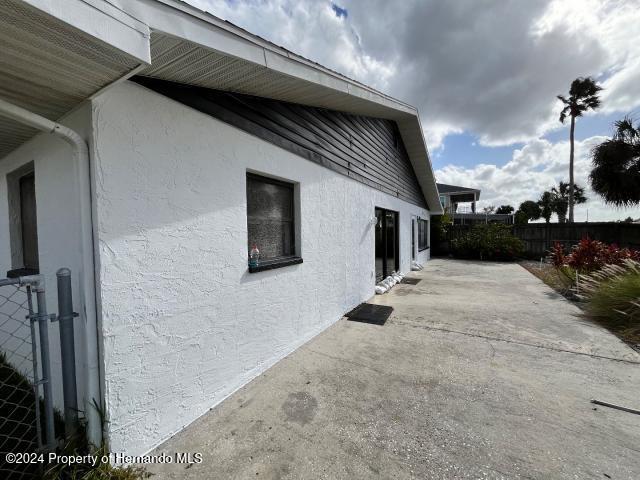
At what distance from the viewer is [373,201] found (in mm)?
6297

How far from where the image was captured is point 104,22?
1196 mm

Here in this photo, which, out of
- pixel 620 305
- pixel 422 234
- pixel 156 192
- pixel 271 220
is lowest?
pixel 620 305

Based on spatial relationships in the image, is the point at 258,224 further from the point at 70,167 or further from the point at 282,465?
the point at 282,465

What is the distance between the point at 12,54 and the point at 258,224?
2.08 meters

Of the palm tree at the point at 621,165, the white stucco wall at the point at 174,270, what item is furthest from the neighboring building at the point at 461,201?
the white stucco wall at the point at 174,270

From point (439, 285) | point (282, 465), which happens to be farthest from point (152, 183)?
point (439, 285)

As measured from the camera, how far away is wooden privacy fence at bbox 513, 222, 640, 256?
929 cm

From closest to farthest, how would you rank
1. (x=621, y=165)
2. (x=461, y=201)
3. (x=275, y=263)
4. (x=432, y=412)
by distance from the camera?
(x=432, y=412)
(x=275, y=263)
(x=621, y=165)
(x=461, y=201)

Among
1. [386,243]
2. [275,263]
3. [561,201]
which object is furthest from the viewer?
[561,201]

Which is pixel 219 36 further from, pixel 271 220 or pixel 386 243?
pixel 386 243

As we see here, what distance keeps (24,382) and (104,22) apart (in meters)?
3.34

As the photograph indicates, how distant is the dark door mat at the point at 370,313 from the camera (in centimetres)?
451

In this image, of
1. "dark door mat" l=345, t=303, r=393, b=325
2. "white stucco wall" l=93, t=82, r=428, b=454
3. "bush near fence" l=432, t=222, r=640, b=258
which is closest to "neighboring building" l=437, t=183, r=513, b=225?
"bush near fence" l=432, t=222, r=640, b=258

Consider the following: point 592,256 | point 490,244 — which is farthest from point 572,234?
point 592,256
